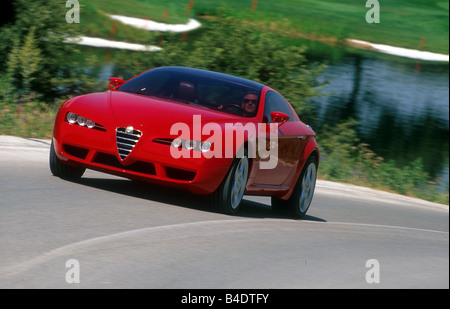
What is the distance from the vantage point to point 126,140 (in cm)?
856

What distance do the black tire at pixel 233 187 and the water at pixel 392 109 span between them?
12.4 metres

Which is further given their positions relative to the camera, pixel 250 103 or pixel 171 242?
pixel 250 103

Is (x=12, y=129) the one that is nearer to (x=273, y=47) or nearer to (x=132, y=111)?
(x=132, y=111)

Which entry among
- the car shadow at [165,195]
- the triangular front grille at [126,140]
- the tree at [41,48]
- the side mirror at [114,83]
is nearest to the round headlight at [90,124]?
the triangular front grille at [126,140]

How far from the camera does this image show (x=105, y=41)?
124 feet

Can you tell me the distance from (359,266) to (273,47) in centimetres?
1466

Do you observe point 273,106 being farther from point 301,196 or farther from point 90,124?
point 90,124

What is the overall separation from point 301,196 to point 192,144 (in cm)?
259

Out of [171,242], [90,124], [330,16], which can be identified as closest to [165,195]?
[90,124]

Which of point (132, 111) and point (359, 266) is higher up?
point (132, 111)

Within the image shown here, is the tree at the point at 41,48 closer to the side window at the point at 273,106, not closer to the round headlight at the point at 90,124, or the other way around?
the side window at the point at 273,106

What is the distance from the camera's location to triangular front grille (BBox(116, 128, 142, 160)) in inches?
336

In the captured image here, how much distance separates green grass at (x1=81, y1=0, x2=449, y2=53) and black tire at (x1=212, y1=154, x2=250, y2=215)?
31756mm
